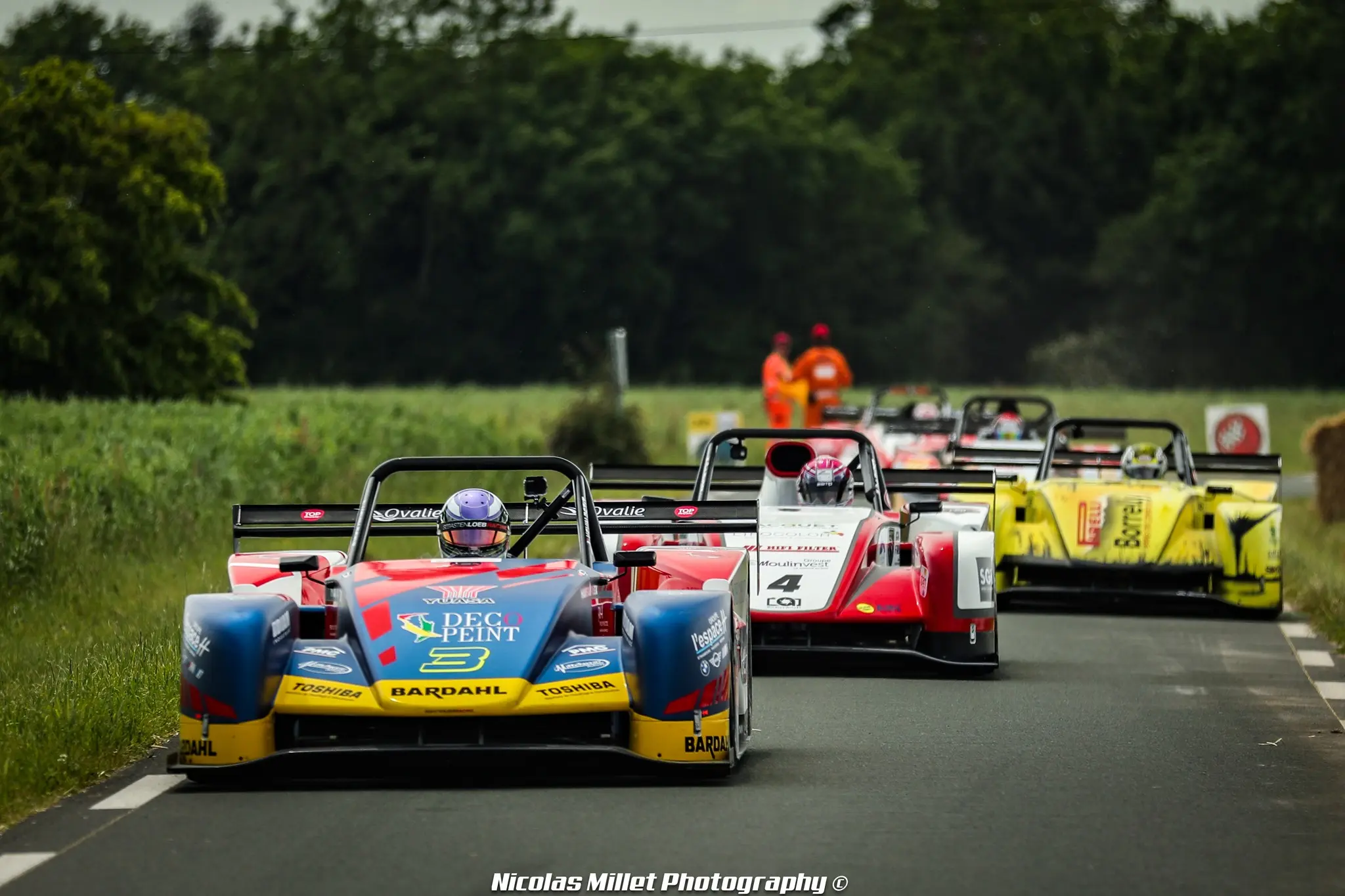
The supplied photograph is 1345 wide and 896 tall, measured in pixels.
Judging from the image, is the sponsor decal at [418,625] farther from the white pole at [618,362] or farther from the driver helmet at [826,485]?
the white pole at [618,362]

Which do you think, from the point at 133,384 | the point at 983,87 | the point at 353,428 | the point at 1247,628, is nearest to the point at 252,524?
the point at 1247,628

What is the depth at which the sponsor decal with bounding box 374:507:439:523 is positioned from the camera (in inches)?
427

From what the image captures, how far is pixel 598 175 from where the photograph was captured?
79.7m

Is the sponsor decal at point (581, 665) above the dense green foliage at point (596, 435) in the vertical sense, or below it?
above

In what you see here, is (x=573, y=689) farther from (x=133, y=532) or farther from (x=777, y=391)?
(x=777, y=391)

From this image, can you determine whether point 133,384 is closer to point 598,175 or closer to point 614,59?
point 598,175

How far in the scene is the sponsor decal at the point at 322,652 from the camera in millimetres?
8828

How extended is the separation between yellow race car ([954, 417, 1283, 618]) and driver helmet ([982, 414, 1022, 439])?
788 cm

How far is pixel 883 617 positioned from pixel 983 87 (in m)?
85.6

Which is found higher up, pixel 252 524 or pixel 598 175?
pixel 598 175

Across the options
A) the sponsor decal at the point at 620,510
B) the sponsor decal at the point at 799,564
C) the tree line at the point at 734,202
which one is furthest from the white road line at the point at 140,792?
the tree line at the point at 734,202

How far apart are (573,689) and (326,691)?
85 centimetres

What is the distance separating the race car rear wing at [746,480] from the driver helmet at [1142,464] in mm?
3387

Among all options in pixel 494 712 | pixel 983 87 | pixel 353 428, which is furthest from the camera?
pixel 983 87
